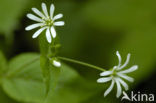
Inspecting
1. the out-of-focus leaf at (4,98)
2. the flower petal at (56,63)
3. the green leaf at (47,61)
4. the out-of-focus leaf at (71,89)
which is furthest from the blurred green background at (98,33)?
the flower petal at (56,63)

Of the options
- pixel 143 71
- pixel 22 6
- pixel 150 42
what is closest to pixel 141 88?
pixel 143 71

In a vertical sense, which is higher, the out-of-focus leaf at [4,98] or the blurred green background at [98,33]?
the blurred green background at [98,33]

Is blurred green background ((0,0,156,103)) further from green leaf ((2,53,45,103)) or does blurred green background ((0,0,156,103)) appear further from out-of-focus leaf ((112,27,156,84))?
green leaf ((2,53,45,103))

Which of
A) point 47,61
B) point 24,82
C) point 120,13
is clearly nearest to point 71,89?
point 24,82

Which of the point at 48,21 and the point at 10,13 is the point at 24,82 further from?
the point at 10,13

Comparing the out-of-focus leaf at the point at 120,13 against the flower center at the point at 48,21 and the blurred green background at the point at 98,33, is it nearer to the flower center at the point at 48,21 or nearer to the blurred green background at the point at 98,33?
the blurred green background at the point at 98,33

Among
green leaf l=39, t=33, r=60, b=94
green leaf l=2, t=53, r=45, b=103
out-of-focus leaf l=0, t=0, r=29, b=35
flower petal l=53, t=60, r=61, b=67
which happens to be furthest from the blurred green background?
flower petal l=53, t=60, r=61, b=67
